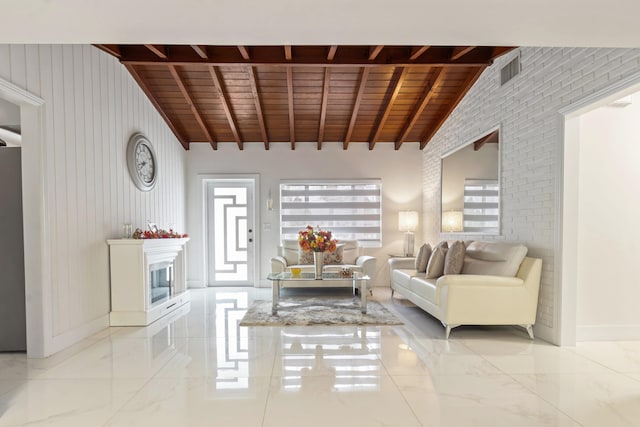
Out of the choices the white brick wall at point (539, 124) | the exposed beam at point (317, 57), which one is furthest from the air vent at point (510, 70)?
the exposed beam at point (317, 57)

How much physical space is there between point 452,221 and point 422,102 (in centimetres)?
183

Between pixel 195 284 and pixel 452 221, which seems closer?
pixel 452 221

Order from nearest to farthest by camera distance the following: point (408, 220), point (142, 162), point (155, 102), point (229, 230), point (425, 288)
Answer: point (425, 288), point (142, 162), point (155, 102), point (408, 220), point (229, 230)

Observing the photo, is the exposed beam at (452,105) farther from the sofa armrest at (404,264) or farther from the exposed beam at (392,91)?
the sofa armrest at (404,264)

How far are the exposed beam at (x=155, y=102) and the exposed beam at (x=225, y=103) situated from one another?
95cm

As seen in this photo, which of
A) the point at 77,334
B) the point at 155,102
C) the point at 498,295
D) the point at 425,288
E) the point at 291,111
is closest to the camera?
the point at 498,295

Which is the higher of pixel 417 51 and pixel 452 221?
pixel 417 51

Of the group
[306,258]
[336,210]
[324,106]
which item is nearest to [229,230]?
[306,258]

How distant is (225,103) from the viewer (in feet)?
17.7

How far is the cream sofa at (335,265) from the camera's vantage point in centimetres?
563

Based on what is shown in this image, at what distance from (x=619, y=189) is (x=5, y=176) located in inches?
224

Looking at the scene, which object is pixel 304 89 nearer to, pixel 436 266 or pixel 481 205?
pixel 481 205

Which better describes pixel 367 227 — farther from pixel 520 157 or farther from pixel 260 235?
pixel 520 157

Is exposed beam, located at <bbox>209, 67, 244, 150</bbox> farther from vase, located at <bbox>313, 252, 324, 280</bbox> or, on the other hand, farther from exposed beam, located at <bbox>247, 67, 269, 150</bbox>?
vase, located at <bbox>313, 252, 324, 280</bbox>
